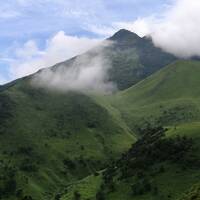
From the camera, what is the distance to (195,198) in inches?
4606
